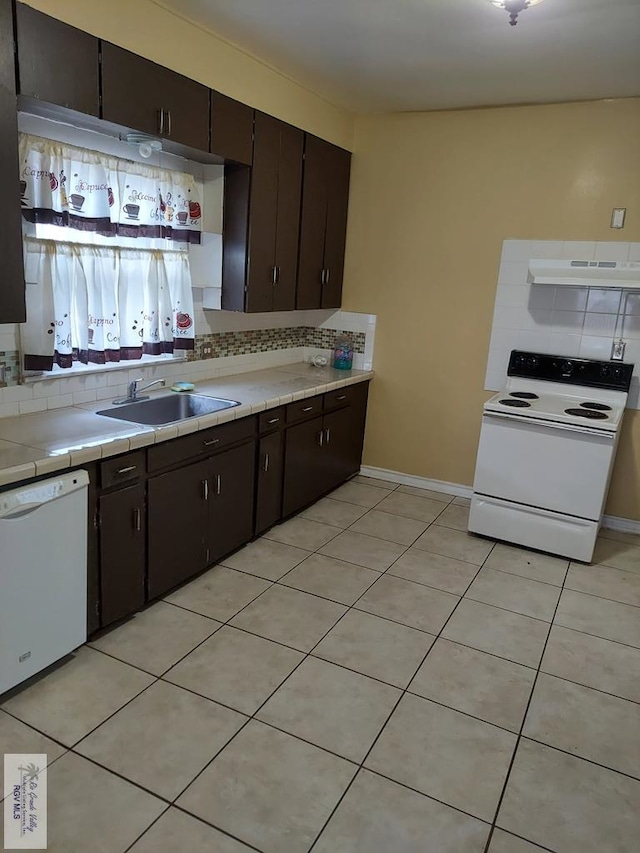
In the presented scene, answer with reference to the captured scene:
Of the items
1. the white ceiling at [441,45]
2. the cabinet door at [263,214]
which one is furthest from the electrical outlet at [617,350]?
the cabinet door at [263,214]

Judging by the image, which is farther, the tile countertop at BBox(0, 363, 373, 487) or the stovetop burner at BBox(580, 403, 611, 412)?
the stovetop burner at BBox(580, 403, 611, 412)

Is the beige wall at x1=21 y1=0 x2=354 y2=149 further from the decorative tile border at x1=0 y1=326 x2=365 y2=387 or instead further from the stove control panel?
the stove control panel

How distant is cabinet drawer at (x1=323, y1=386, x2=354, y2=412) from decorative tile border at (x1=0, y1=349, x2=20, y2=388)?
1925mm

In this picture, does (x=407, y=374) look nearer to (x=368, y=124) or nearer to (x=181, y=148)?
(x=368, y=124)

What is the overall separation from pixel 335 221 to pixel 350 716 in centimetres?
332

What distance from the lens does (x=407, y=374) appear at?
458cm

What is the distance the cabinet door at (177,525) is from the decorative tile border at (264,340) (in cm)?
103

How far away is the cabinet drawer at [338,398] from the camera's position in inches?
161

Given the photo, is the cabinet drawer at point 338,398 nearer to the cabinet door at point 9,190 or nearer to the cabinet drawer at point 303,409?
the cabinet drawer at point 303,409

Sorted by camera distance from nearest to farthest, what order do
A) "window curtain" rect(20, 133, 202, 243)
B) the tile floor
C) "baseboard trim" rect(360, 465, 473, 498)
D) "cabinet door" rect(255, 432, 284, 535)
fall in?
1. the tile floor
2. "window curtain" rect(20, 133, 202, 243)
3. "cabinet door" rect(255, 432, 284, 535)
4. "baseboard trim" rect(360, 465, 473, 498)

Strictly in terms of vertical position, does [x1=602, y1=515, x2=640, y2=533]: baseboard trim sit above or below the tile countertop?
below

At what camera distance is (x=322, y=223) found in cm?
425

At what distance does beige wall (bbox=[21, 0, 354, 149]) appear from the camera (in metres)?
2.45

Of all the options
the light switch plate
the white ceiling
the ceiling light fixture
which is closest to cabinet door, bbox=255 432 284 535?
the white ceiling
